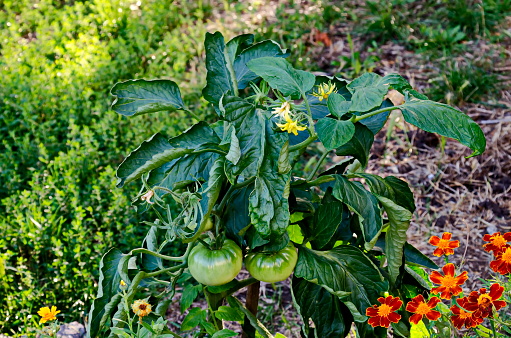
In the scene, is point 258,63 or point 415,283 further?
point 415,283

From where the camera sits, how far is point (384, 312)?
1560mm

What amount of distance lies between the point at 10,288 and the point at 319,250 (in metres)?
1.56

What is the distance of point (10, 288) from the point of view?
103 inches

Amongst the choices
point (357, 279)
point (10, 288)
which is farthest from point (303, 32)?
point (357, 279)

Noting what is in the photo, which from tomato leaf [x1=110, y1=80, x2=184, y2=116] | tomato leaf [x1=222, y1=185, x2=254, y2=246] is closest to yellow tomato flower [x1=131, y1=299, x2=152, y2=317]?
tomato leaf [x1=222, y1=185, x2=254, y2=246]

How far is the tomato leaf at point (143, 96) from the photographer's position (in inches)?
66.3

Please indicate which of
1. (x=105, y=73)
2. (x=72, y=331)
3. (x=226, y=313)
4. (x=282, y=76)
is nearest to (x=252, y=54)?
(x=282, y=76)

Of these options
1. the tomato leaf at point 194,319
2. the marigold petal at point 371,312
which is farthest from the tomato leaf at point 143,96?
the marigold petal at point 371,312

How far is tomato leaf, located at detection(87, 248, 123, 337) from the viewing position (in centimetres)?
168

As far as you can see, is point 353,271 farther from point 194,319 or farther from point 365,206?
point 194,319

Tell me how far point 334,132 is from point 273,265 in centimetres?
39

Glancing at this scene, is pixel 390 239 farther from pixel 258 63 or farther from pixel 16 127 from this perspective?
pixel 16 127

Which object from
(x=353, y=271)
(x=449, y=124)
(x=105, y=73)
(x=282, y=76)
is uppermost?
(x=282, y=76)

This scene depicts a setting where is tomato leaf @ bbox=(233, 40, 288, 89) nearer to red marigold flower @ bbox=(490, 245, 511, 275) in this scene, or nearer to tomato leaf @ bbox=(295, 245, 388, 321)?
tomato leaf @ bbox=(295, 245, 388, 321)
